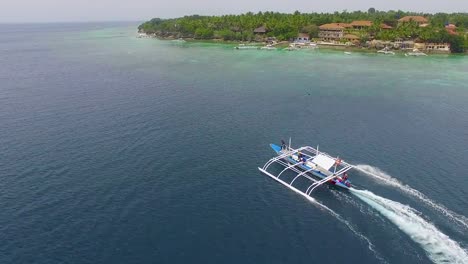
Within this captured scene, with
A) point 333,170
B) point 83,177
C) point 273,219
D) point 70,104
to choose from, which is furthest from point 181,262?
point 70,104

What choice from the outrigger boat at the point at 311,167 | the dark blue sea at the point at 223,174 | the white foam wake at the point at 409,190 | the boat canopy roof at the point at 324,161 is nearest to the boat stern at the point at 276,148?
the outrigger boat at the point at 311,167

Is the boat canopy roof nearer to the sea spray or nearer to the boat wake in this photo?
the sea spray

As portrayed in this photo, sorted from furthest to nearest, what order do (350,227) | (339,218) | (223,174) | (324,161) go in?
(223,174)
(324,161)
(339,218)
(350,227)

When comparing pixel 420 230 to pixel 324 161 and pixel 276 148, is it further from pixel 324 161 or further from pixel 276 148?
pixel 276 148

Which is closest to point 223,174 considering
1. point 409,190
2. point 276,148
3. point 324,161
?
point 276,148

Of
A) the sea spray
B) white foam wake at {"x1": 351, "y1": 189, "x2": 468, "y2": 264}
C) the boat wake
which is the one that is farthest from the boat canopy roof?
the boat wake

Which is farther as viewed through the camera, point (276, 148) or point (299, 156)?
point (276, 148)
